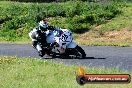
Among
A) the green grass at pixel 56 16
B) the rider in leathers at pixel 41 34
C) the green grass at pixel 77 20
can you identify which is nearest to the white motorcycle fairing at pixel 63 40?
the rider in leathers at pixel 41 34

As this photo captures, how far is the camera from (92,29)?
31.7 metres

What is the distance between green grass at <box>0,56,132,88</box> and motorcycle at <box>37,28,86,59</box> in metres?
2.68

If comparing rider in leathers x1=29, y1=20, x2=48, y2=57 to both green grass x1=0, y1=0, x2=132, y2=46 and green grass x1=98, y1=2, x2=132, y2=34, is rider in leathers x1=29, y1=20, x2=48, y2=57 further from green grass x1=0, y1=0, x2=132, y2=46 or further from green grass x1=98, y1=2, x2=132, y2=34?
green grass x1=98, y1=2, x2=132, y2=34

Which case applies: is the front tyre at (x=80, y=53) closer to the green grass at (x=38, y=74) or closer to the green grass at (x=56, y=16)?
the green grass at (x=38, y=74)

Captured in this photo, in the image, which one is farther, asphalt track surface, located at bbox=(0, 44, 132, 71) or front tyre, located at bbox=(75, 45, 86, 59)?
front tyre, located at bbox=(75, 45, 86, 59)

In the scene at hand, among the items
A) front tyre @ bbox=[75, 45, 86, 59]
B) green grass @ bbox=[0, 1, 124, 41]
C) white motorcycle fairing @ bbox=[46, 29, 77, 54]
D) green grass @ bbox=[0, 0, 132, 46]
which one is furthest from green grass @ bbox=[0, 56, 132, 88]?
green grass @ bbox=[0, 1, 124, 41]

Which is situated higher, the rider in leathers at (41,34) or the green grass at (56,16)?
the rider in leathers at (41,34)

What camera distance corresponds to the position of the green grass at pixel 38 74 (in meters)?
13.5

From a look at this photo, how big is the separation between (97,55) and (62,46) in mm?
1677

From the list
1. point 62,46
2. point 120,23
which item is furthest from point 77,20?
point 62,46

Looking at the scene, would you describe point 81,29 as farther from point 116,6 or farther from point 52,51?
point 52,51

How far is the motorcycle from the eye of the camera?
21938 mm

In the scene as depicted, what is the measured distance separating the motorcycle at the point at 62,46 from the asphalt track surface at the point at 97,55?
0.54 metres

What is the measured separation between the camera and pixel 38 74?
16.1 metres
